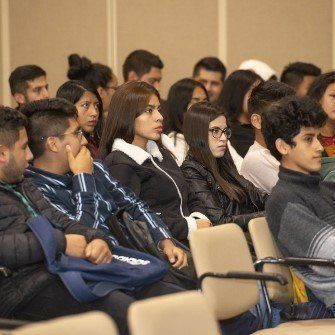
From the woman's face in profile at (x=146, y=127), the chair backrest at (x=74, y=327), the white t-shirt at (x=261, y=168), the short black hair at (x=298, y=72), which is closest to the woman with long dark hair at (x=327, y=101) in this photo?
the white t-shirt at (x=261, y=168)

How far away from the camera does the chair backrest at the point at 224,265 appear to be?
3281 mm

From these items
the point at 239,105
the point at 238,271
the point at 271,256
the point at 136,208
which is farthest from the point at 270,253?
the point at 239,105

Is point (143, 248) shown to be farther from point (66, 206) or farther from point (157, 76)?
point (157, 76)

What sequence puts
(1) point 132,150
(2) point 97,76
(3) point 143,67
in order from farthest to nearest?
(3) point 143,67 < (2) point 97,76 < (1) point 132,150

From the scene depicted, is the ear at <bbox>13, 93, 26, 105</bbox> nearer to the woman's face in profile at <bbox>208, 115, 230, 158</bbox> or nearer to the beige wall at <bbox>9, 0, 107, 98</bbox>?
the beige wall at <bbox>9, 0, 107, 98</bbox>

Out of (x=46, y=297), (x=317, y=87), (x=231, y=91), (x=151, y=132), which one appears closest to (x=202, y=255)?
(x=46, y=297)

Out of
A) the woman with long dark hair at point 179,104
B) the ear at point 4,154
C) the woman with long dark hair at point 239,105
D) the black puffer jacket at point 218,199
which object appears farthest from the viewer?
the woman with long dark hair at point 239,105

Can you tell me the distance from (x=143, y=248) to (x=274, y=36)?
3.95m

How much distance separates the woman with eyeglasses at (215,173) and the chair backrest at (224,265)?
911mm

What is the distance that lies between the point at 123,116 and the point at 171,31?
3.08 meters

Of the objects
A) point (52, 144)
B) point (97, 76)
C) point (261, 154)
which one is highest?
point (97, 76)

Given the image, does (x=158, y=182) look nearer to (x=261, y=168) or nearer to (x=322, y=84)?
(x=261, y=168)

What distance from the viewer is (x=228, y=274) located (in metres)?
3.22

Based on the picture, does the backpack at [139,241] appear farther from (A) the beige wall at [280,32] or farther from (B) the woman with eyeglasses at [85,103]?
(A) the beige wall at [280,32]
